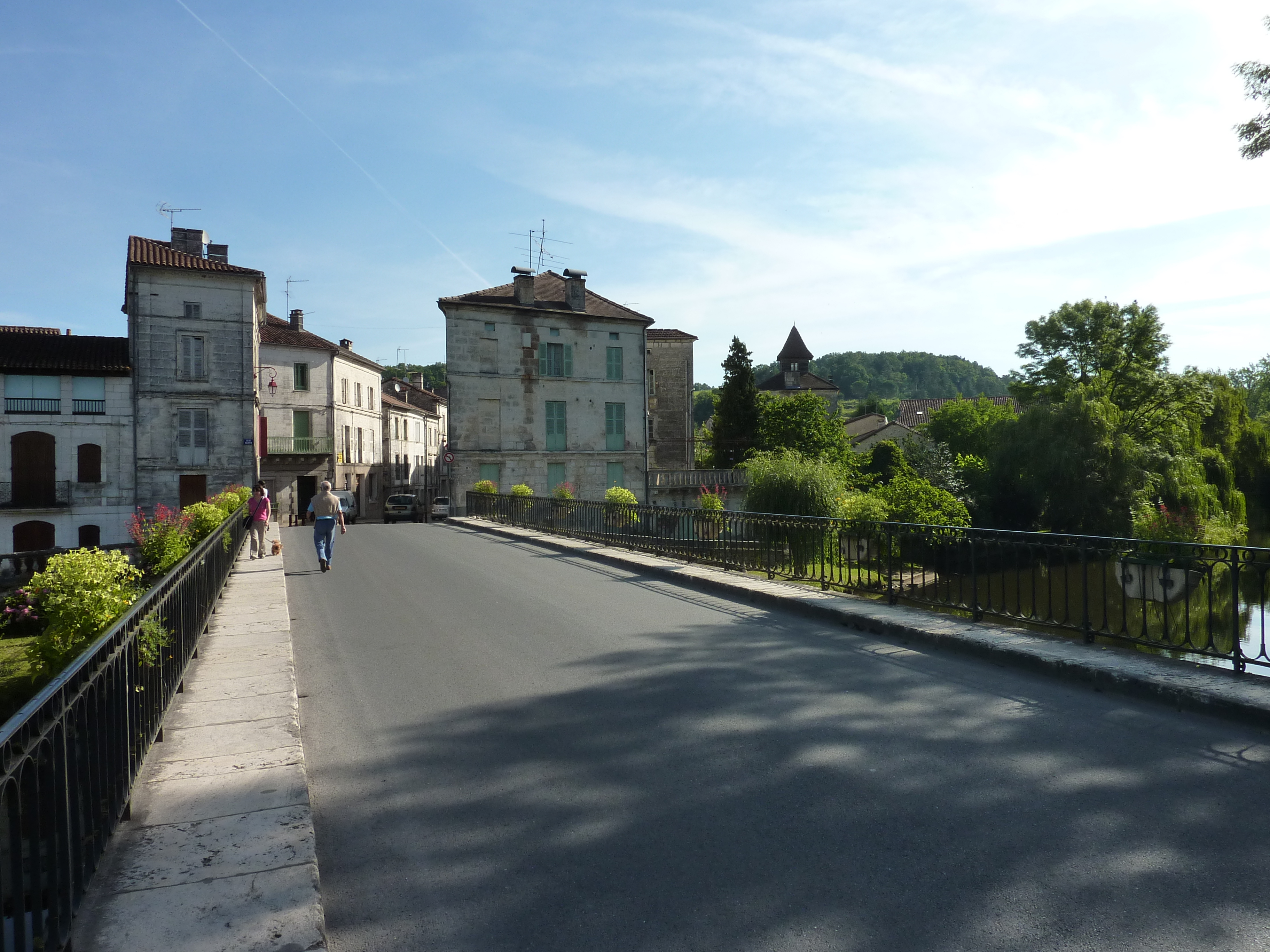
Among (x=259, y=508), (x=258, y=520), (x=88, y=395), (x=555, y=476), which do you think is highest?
(x=88, y=395)

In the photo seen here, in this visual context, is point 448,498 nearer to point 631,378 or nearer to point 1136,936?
point 631,378

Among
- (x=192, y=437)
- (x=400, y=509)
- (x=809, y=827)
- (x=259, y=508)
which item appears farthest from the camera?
(x=400, y=509)

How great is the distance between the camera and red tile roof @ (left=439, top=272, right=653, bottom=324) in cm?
4066

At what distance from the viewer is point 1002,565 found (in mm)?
8336

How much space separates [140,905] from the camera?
9.82 feet

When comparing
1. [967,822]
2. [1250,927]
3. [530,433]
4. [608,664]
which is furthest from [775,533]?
[530,433]

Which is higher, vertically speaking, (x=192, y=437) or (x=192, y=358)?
(x=192, y=358)

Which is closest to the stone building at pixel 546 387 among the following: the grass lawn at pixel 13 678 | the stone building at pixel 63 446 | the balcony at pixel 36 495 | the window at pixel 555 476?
the window at pixel 555 476

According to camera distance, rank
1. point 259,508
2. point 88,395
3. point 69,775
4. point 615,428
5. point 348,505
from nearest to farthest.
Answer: point 69,775, point 259,508, point 88,395, point 615,428, point 348,505

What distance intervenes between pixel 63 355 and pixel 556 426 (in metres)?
21.8

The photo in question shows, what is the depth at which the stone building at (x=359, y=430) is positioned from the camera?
47.6 metres

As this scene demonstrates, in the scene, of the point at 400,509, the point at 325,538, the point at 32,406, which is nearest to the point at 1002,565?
the point at 325,538

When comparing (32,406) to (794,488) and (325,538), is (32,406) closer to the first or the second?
(325,538)

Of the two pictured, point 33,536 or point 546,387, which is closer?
point 33,536
